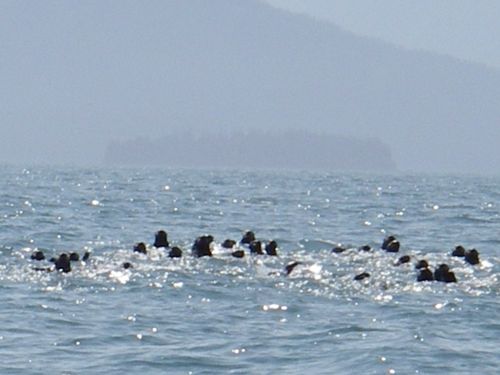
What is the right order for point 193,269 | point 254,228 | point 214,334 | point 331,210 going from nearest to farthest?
point 214,334, point 193,269, point 254,228, point 331,210

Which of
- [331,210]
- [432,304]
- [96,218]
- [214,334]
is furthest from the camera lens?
[331,210]

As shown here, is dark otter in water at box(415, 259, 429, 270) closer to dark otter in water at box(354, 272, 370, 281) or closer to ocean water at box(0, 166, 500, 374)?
ocean water at box(0, 166, 500, 374)

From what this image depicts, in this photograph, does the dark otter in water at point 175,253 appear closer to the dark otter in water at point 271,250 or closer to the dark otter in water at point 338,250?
the dark otter in water at point 271,250

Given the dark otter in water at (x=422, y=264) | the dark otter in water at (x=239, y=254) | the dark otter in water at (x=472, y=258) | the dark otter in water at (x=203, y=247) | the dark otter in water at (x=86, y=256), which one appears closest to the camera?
the dark otter in water at (x=422, y=264)

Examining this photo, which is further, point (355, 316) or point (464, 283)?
point (464, 283)

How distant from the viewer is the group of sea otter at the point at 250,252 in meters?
39.7

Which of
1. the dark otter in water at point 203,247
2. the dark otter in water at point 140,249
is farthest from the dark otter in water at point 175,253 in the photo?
the dark otter in water at point 140,249

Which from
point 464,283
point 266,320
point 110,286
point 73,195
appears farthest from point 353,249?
point 73,195

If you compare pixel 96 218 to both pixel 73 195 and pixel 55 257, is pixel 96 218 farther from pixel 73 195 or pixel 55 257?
pixel 73 195

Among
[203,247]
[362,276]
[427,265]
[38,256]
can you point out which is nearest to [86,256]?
[38,256]

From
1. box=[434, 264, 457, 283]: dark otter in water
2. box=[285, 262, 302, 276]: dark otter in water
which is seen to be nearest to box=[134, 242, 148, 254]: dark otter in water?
box=[285, 262, 302, 276]: dark otter in water

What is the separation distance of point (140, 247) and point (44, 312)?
44.6 ft

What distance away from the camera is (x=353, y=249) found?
4944cm

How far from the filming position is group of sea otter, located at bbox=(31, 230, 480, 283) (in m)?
39.7
